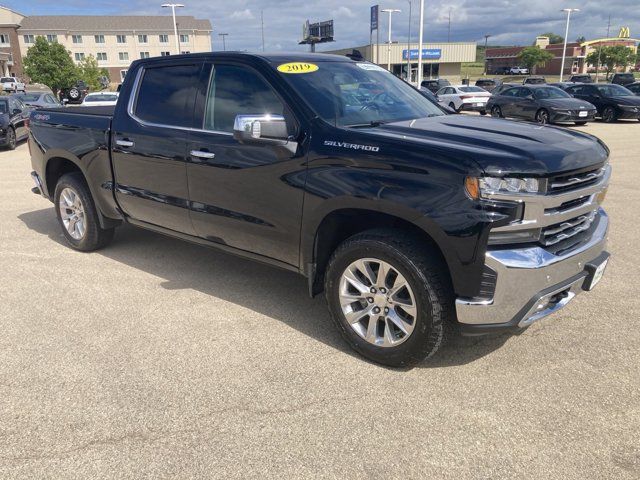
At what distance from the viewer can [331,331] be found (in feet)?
13.0

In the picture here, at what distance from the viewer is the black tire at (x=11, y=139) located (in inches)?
603

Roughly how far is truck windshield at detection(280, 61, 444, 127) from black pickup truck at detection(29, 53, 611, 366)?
0.7 inches

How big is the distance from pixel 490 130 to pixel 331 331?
1.76 m

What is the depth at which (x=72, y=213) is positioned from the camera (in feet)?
19.0

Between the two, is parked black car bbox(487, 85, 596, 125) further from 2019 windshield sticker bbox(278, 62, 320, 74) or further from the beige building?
the beige building

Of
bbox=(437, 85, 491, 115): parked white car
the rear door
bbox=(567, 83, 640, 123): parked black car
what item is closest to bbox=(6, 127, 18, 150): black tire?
the rear door

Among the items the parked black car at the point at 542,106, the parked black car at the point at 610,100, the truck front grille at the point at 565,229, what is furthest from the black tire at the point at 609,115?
the truck front grille at the point at 565,229

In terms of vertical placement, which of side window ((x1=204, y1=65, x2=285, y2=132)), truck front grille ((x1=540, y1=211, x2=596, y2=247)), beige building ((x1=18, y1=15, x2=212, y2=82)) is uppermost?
beige building ((x1=18, y1=15, x2=212, y2=82))

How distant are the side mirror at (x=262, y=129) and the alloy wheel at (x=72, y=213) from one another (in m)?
2.84

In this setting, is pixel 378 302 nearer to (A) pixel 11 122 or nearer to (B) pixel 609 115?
(A) pixel 11 122

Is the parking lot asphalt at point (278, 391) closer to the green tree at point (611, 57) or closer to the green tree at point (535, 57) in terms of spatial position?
the green tree at point (611, 57)

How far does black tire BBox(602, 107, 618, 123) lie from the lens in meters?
21.6

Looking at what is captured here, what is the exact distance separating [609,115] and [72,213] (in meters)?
21.9

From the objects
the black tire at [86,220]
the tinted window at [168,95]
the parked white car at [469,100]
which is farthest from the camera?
the parked white car at [469,100]
